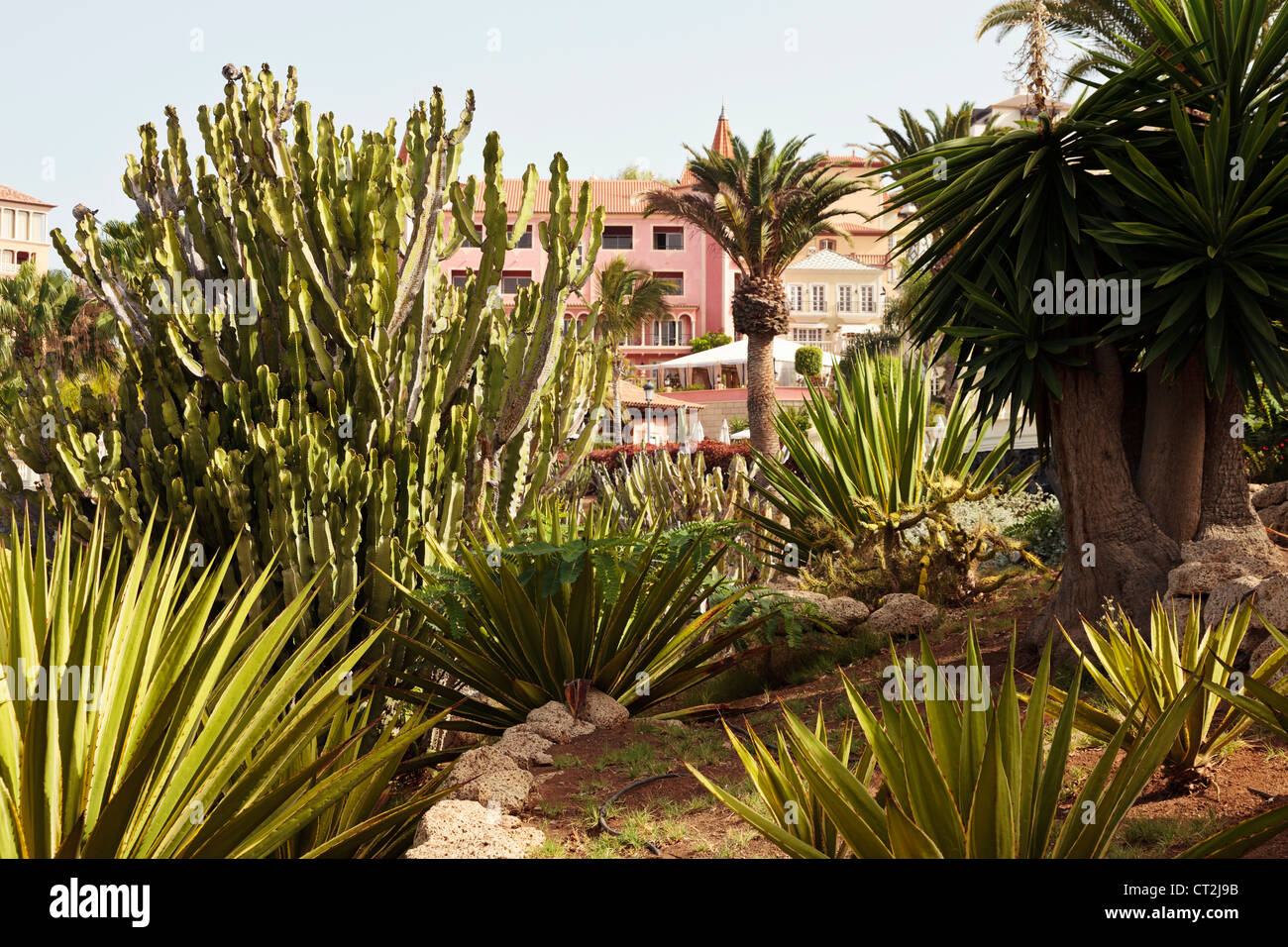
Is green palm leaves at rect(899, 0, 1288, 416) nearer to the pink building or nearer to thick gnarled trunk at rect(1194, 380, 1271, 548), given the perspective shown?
thick gnarled trunk at rect(1194, 380, 1271, 548)

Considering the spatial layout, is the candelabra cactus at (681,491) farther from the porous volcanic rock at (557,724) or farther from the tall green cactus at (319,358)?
the porous volcanic rock at (557,724)

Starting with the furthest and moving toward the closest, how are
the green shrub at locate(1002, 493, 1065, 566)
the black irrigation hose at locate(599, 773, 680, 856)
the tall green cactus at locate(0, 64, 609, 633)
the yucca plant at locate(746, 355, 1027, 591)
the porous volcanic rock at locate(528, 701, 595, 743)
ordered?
the green shrub at locate(1002, 493, 1065, 566) → the yucca plant at locate(746, 355, 1027, 591) → the tall green cactus at locate(0, 64, 609, 633) → the porous volcanic rock at locate(528, 701, 595, 743) → the black irrigation hose at locate(599, 773, 680, 856)

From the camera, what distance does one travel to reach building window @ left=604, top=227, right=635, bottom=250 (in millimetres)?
50006

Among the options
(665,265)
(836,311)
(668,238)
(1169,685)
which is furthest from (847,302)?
(1169,685)

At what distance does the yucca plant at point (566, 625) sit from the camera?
5125 millimetres

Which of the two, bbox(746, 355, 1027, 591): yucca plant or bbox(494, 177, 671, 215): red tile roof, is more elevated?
bbox(494, 177, 671, 215): red tile roof

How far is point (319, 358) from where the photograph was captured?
256 inches

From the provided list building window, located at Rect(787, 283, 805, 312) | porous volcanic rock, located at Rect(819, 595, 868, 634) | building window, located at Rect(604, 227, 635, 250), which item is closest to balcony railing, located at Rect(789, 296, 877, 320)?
building window, located at Rect(787, 283, 805, 312)

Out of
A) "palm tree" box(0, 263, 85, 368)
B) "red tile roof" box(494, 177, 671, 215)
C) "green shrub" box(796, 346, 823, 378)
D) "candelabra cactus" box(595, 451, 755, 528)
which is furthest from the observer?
"red tile roof" box(494, 177, 671, 215)

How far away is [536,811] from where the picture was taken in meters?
4.26

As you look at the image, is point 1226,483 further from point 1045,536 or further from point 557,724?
point 557,724

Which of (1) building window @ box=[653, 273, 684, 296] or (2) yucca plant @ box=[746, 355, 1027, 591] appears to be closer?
(2) yucca plant @ box=[746, 355, 1027, 591]

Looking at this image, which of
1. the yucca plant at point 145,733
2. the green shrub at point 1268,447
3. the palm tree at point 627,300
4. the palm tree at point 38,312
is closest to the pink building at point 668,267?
the palm tree at point 627,300
